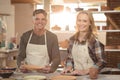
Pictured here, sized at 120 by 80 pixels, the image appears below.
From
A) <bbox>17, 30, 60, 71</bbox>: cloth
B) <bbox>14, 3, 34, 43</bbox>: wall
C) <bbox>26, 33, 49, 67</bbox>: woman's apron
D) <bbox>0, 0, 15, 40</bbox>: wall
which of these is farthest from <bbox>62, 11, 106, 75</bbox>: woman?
<bbox>14, 3, 34, 43</bbox>: wall

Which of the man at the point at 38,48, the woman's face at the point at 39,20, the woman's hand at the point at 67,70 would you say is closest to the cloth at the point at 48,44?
the man at the point at 38,48

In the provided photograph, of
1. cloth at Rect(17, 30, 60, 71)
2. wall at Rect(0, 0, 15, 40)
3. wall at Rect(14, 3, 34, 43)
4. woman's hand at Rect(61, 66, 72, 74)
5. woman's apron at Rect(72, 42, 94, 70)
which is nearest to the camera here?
woman's hand at Rect(61, 66, 72, 74)

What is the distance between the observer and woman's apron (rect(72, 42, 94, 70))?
2.44 meters

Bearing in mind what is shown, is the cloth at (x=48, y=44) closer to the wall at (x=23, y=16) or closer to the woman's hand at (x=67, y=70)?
the woman's hand at (x=67, y=70)

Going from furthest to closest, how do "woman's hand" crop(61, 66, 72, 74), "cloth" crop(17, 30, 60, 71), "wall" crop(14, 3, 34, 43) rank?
"wall" crop(14, 3, 34, 43), "cloth" crop(17, 30, 60, 71), "woman's hand" crop(61, 66, 72, 74)

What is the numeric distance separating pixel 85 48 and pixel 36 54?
566mm

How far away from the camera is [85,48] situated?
2.45 metres

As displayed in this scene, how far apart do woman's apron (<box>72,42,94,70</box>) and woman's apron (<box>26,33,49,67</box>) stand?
34 centimetres

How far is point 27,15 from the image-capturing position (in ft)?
21.2

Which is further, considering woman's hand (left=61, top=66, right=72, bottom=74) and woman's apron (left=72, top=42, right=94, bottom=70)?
woman's apron (left=72, top=42, right=94, bottom=70)

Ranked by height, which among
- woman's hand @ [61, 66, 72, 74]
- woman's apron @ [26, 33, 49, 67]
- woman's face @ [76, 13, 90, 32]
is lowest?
woman's hand @ [61, 66, 72, 74]

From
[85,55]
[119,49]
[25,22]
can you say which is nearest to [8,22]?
[25,22]

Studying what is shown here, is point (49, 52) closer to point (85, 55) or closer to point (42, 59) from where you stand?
point (42, 59)

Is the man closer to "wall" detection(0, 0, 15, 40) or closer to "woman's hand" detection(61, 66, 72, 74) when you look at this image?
"woman's hand" detection(61, 66, 72, 74)
